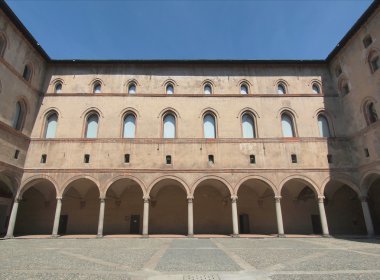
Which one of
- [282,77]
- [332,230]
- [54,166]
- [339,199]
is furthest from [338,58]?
[54,166]

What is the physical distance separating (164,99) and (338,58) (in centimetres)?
1503

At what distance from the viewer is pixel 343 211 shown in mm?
21609

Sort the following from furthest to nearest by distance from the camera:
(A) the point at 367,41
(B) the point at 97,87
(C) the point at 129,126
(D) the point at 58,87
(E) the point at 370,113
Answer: (B) the point at 97,87 → (D) the point at 58,87 → (C) the point at 129,126 → (A) the point at 367,41 → (E) the point at 370,113

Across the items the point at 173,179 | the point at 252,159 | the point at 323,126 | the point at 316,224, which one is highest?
the point at 323,126

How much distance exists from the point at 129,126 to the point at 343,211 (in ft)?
64.0

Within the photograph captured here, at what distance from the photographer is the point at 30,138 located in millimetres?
19500

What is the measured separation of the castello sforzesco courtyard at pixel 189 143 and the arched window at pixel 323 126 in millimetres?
87

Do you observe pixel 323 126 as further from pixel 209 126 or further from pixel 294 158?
pixel 209 126

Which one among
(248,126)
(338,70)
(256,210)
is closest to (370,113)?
(338,70)

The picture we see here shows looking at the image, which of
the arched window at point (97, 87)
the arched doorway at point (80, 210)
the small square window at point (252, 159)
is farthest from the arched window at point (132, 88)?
the small square window at point (252, 159)

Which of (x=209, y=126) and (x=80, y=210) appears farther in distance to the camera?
Answer: (x=80, y=210)

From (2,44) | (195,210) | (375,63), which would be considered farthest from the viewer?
(195,210)

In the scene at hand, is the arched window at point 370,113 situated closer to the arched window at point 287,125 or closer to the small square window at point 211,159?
the arched window at point 287,125

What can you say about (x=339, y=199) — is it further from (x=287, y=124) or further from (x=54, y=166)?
(x=54, y=166)
